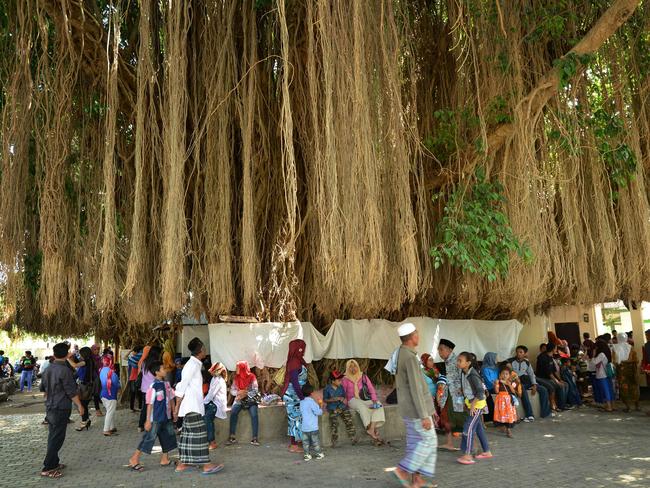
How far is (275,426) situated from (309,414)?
3.47 feet

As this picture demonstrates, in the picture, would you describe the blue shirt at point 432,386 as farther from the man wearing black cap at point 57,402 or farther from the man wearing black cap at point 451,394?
the man wearing black cap at point 57,402

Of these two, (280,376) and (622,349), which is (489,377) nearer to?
(280,376)

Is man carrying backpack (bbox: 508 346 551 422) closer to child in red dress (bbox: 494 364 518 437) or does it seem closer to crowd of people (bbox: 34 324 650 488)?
crowd of people (bbox: 34 324 650 488)

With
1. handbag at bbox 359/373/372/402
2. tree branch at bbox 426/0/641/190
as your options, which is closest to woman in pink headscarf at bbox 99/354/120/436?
handbag at bbox 359/373/372/402

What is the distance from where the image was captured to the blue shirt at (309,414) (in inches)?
200

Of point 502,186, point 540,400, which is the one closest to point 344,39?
point 502,186

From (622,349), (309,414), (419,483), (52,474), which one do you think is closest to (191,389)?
(309,414)

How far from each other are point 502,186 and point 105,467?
4.94m

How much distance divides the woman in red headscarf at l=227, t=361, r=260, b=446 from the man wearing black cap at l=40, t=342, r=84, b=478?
1705mm

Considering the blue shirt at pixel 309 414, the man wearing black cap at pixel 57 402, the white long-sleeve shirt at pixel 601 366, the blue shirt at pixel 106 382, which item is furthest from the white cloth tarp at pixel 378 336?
the man wearing black cap at pixel 57 402

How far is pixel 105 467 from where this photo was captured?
16.3 ft

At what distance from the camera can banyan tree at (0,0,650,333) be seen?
4.44 m

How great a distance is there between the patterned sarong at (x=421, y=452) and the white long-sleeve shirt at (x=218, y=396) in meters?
2.33

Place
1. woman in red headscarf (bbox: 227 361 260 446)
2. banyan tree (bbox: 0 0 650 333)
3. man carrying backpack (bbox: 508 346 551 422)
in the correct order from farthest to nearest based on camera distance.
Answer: man carrying backpack (bbox: 508 346 551 422) → woman in red headscarf (bbox: 227 361 260 446) → banyan tree (bbox: 0 0 650 333)
